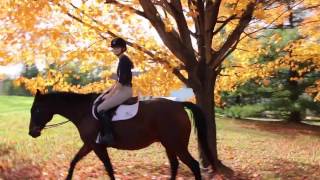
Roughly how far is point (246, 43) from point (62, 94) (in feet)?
23.7

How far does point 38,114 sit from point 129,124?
63.4 inches

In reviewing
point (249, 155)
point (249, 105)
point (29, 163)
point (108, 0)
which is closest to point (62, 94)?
point (108, 0)

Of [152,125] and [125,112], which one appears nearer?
[125,112]

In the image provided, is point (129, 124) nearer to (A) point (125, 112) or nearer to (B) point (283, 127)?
(A) point (125, 112)

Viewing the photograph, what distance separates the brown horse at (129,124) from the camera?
734 cm

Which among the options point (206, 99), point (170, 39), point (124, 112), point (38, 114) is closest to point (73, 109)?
point (38, 114)

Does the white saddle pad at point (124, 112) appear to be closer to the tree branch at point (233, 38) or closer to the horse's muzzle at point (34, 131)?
the horse's muzzle at point (34, 131)

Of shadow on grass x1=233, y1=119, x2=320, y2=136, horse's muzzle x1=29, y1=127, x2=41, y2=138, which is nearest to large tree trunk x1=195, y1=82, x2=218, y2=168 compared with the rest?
horse's muzzle x1=29, y1=127, x2=41, y2=138

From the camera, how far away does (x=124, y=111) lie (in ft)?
23.8

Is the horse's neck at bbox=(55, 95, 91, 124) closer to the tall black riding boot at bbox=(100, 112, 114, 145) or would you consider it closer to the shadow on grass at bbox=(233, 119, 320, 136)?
the tall black riding boot at bbox=(100, 112, 114, 145)

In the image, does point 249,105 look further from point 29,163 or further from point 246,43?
point 29,163

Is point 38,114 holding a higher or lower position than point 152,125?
higher

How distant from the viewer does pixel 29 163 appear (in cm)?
1102

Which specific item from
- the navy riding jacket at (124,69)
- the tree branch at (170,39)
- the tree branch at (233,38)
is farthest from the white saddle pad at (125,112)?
the tree branch at (233,38)
